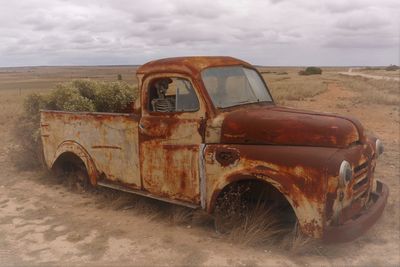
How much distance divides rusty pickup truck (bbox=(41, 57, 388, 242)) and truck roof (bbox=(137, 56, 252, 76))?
14mm

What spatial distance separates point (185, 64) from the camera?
4.52 metres

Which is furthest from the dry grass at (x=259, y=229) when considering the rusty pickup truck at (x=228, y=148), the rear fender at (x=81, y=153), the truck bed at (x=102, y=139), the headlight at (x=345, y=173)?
the rear fender at (x=81, y=153)

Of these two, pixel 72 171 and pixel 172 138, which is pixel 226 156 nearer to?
pixel 172 138

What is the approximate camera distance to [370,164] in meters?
4.18

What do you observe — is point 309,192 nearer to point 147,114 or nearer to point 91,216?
point 147,114

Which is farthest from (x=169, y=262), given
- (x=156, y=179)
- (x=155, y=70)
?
(x=155, y=70)

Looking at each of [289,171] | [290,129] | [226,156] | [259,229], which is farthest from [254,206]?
[290,129]

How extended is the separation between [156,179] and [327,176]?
2.00 metres

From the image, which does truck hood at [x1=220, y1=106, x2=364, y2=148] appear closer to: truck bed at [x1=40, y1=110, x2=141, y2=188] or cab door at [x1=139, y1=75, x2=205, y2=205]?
cab door at [x1=139, y1=75, x2=205, y2=205]

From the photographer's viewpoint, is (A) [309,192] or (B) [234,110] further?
(B) [234,110]

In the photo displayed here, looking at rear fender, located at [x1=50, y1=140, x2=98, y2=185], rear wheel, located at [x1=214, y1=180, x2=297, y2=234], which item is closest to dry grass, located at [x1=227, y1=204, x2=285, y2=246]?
rear wheel, located at [x1=214, y1=180, x2=297, y2=234]

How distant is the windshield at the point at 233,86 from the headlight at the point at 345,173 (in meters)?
1.44

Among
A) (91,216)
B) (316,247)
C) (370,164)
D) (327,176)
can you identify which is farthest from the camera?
(91,216)

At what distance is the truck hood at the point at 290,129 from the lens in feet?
12.2
